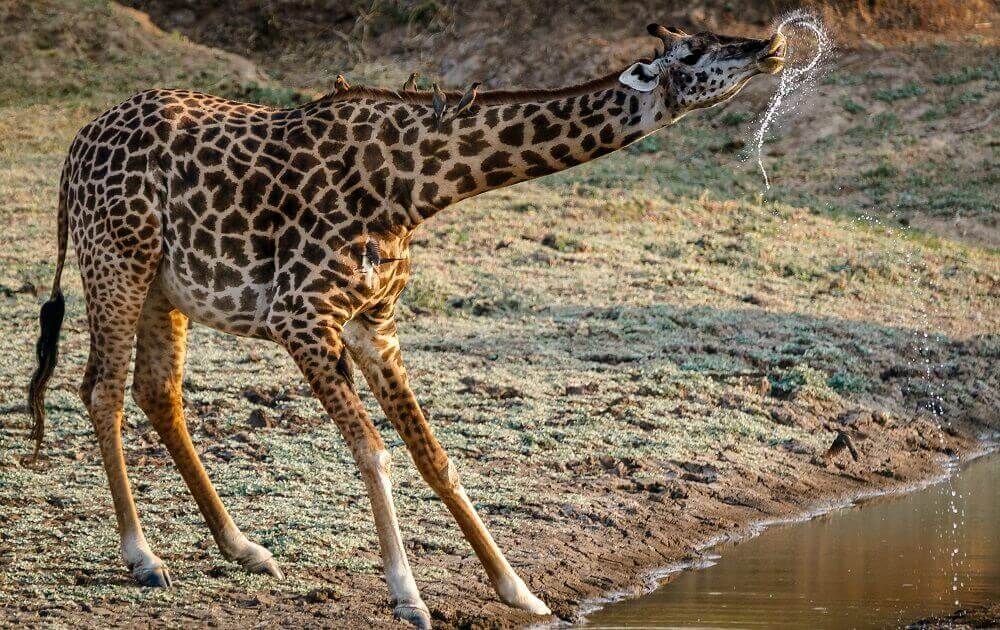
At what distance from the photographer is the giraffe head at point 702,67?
16.4 ft

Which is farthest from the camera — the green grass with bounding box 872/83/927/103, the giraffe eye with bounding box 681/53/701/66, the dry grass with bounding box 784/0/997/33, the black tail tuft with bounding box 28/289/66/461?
the dry grass with bounding box 784/0/997/33

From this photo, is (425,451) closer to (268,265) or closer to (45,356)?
(268,265)

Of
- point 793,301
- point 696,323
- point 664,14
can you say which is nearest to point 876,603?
point 696,323

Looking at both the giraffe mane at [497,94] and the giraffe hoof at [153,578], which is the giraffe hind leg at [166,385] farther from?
the giraffe mane at [497,94]

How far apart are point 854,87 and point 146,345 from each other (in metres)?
15.1

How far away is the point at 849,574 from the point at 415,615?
222cm

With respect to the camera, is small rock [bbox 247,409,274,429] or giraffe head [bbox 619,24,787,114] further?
small rock [bbox 247,409,274,429]

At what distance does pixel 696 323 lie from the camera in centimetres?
1040

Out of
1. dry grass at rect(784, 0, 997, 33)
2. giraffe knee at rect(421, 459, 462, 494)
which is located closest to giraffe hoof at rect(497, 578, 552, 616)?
giraffe knee at rect(421, 459, 462, 494)

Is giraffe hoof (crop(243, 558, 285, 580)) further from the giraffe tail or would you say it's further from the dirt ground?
the giraffe tail

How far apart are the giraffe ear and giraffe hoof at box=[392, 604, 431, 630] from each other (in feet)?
6.89

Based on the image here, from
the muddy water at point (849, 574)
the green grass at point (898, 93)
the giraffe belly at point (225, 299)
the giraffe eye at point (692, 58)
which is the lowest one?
the muddy water at point (849, 574)

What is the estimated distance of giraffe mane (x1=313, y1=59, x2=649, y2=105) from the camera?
534 centimetres

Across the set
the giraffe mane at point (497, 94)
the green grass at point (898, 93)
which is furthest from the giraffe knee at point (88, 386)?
the green grass at point (898, 93)
